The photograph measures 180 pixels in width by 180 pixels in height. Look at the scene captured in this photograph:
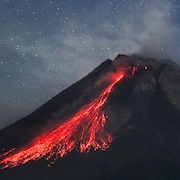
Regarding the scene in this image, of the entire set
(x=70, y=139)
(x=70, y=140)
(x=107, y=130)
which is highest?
(x=70, y=139)

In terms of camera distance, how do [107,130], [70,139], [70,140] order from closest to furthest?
[70,140], [70,139], [107,130]

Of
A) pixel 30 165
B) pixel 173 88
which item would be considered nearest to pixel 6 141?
pixel 30 165

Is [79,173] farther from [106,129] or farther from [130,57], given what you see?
[130,57]

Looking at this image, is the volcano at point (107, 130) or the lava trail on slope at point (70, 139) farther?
the lava trail on slope at point (70, 139)

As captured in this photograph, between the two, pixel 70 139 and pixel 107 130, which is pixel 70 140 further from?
pixel 107 130

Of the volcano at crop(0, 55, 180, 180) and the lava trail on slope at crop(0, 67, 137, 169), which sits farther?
the lava trail on slope at crop(0, 67, 137, 169)

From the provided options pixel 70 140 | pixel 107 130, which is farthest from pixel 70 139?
pixel 107 130
